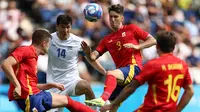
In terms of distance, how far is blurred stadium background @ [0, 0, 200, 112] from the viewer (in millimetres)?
17130

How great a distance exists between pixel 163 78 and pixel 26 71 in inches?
96.5

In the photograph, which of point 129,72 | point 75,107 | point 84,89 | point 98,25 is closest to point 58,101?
point 75,107

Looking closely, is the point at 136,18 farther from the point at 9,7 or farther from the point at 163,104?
the point at 163,104

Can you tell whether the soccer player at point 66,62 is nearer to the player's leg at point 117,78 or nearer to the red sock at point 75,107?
the player's leg at point 117,78

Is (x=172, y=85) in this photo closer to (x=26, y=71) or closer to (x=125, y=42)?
(x=26, y=71)

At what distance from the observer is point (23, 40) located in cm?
1778

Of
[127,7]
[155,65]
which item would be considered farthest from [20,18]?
[155,65]

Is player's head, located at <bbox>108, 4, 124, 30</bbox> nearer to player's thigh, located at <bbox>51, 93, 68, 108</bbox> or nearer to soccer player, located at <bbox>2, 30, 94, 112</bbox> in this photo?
soccer player, located at <bbox>2, 30, 94, 112</bbox>

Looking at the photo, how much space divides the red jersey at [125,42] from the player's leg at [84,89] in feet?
2.14

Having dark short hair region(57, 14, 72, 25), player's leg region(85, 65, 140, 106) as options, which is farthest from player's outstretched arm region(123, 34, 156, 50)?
dark short hair region(57, 14, 72, 25)

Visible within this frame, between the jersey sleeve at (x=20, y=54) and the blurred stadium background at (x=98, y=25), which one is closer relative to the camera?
the jersey sleeve at (x=20, y=54)

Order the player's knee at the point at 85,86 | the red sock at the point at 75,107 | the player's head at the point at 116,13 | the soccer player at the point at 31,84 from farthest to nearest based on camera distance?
the player's knee at the point at 85,86
the player's head at the point at 116,13
the red sock at the point at 75,107
the soccer player at the point at 31,84

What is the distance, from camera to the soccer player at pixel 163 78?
8.98m

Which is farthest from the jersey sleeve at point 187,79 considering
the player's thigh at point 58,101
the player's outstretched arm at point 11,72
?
the player's outstretched arm at point 11,72
